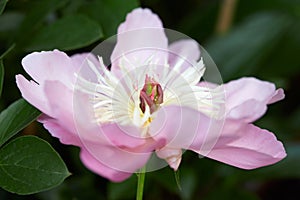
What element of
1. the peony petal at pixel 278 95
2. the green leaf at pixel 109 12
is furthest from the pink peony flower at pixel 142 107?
the green leaf at pixel 109 12

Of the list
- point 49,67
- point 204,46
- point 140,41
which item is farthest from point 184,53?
point 204,46

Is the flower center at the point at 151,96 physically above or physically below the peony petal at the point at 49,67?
below

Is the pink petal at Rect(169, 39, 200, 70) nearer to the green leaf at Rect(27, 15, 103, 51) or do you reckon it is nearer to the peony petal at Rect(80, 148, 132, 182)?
the green leaf at Rect(27, 15, 103, 51)

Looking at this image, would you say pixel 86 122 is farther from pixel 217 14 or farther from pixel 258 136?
pixel 217 14

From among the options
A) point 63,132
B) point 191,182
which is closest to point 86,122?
point 63,132

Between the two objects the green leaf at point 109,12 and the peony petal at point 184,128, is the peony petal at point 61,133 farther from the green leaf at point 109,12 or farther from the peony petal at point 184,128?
the green leaf at point 109,12

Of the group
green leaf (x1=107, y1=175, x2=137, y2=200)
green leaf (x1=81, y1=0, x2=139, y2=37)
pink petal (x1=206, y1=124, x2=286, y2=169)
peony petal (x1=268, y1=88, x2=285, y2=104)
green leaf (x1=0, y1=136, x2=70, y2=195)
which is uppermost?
peony petal (x1=268, y1=88, x2=285, y2=104)

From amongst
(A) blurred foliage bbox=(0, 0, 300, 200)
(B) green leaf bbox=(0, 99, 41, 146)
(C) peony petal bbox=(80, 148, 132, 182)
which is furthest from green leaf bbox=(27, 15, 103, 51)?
Result: (C) peony petal bbox=(80, 148, 132, 182)
